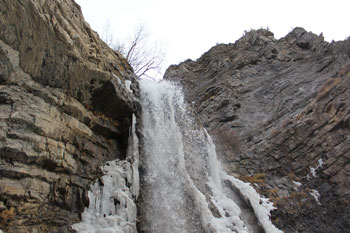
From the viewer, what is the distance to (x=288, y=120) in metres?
9.51

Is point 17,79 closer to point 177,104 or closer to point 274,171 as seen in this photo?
point 177,104

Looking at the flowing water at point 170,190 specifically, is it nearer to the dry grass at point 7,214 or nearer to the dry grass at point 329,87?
the dry grass at point 7,214

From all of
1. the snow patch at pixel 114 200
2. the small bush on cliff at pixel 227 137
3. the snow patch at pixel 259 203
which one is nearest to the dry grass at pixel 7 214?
the snow patch at pixel 114 200

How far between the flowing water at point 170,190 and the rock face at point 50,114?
50 cm

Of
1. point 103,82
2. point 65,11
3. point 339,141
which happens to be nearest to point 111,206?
point 103,82

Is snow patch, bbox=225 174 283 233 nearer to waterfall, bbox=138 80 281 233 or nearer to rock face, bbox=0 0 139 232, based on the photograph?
waterfall, bbox=138 80 281 233

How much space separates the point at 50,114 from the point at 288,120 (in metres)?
7.86

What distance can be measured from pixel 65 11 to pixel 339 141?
327 inches

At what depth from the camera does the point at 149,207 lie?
244 inches

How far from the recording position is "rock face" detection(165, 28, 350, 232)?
7328mm

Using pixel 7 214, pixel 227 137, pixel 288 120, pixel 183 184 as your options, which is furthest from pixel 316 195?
pixel 7 214

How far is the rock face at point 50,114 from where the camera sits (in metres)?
4.55

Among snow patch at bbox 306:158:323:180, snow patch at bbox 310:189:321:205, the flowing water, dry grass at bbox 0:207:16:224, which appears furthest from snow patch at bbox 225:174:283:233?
dry grass at bbox 0:207:16:224

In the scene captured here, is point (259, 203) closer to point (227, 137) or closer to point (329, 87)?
point (227, 137)
